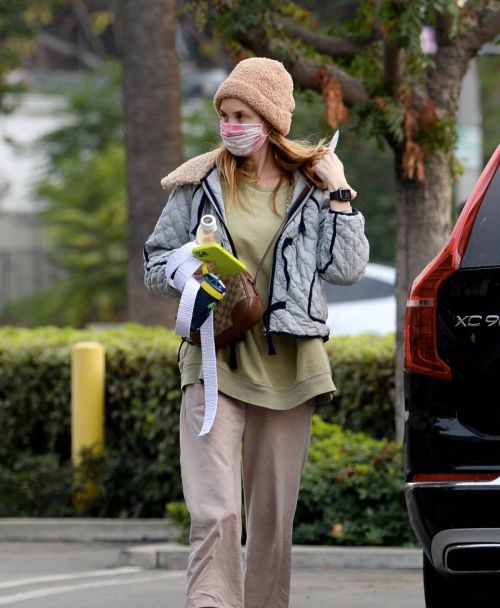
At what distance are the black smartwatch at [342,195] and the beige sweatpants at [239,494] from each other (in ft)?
2.18

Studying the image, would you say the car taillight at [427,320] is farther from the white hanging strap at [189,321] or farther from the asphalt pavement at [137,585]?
the asphalt pavement at [137,585]

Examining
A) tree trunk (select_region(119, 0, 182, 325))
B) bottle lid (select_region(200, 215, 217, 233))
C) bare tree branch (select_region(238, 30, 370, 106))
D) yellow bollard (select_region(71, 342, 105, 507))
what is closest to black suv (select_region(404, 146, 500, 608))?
bottle lid (select_region(200, 215, 217, 233))

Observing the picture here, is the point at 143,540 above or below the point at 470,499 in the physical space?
below

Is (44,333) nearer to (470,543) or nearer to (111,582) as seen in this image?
(111,582)

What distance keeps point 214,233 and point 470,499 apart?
1174 millimetres

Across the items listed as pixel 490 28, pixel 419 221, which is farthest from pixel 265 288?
pixel 490 28

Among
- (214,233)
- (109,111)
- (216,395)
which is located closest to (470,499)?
(216,395)

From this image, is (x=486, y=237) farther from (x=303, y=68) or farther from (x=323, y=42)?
(x=323, y=42)

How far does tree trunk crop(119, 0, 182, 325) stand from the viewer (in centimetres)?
1166

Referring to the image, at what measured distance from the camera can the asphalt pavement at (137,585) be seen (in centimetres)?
641

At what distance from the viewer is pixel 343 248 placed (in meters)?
4.82

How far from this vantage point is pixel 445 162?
842cm

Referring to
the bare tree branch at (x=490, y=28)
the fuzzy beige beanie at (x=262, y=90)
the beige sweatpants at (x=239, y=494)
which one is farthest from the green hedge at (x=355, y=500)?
the fuzzy beige beanie at (x=262, y=90)

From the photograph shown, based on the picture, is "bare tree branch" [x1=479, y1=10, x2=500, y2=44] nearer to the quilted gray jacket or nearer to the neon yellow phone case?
the quilted gray jacket
